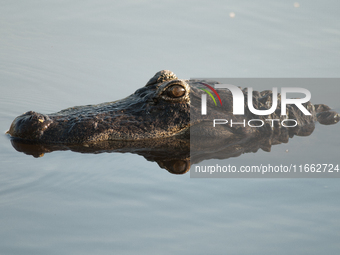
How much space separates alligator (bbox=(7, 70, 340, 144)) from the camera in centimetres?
641

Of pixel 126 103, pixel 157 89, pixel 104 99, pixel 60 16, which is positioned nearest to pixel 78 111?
pixel 126 103

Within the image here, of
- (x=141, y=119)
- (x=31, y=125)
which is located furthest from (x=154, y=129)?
(x=31, y=125)

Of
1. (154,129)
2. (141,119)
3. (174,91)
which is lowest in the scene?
(154,129)

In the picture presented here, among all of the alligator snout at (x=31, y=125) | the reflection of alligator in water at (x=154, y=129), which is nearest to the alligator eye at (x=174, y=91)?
the reflection of alligator in water at (x=154, y=129)

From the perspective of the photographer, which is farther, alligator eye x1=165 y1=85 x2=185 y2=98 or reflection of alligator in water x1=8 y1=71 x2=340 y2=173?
alligator eye x1=165 y1=85 x2=185 y2=98

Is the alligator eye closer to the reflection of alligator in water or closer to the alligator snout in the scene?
the reflection of alligator in water

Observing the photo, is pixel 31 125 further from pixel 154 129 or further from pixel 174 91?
pixel 174 91

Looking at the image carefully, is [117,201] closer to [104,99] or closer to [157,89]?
[157,89]

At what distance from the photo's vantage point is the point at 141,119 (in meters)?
6.77

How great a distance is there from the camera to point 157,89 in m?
6.86

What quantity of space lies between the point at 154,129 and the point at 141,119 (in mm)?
234

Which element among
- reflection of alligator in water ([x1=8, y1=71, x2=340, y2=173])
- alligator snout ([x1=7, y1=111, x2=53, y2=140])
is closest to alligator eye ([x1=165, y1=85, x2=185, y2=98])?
reflection of alligator in water ([x1=8, y1=71, x2=340, y2=173])

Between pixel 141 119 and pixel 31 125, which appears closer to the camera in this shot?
pixel 31 125

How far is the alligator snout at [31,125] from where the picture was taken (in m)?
6.35
